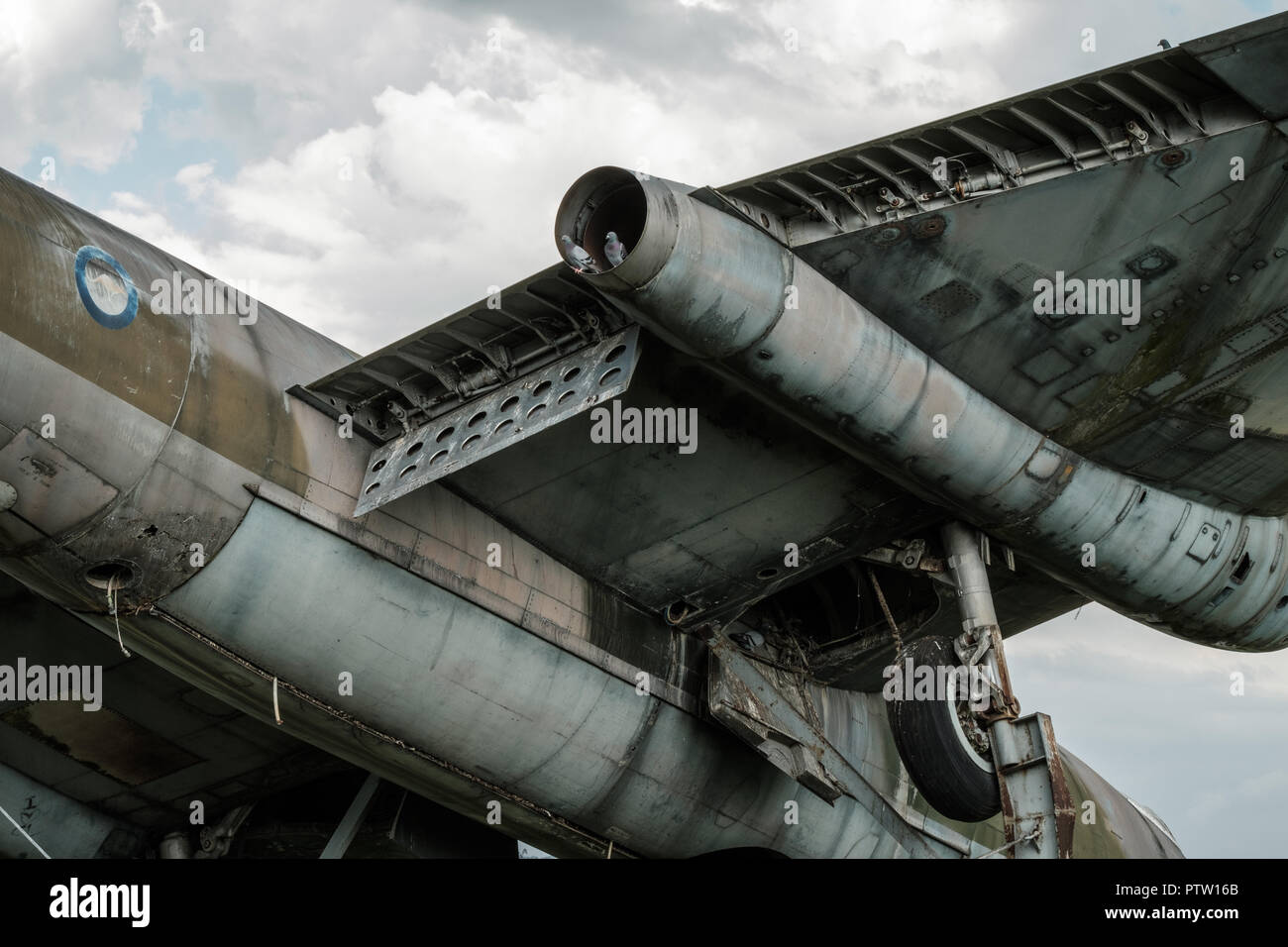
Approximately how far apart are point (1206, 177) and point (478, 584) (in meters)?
7.19

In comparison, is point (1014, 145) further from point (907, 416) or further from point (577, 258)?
point (577, 258)

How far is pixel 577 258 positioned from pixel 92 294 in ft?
11.7

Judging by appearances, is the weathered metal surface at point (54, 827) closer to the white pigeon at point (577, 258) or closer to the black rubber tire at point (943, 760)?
the white pigeon at point (577, 258)

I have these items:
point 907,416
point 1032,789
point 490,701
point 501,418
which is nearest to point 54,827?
point 490,701

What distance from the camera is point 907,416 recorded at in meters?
11.5

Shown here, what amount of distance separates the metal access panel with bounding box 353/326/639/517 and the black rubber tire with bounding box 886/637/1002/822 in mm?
4341

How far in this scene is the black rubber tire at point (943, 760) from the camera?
1222 cm

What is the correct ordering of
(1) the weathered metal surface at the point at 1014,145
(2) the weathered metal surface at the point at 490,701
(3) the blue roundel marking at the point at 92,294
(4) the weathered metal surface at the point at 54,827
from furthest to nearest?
(4) the weathered metal surface at the point at 54,827
(1) the weathered metal surface at the point at 1014,145
(2) the weathered metal surface at the point at 490,701
(3) the blue roundel marking at the point at 92,294

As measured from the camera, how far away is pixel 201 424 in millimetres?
10406

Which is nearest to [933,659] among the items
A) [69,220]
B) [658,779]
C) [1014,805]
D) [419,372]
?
[1014,805]

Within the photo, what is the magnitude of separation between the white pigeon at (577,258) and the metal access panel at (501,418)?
0.78 metres

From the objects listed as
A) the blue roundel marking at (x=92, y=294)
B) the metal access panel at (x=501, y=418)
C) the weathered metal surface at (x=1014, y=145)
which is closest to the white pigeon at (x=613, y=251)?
the metal access panel at (x=501, y=418)

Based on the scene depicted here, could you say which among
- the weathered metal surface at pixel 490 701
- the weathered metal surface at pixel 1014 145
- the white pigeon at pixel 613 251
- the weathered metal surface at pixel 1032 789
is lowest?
the weathered metal surface at pixel 1032 789
